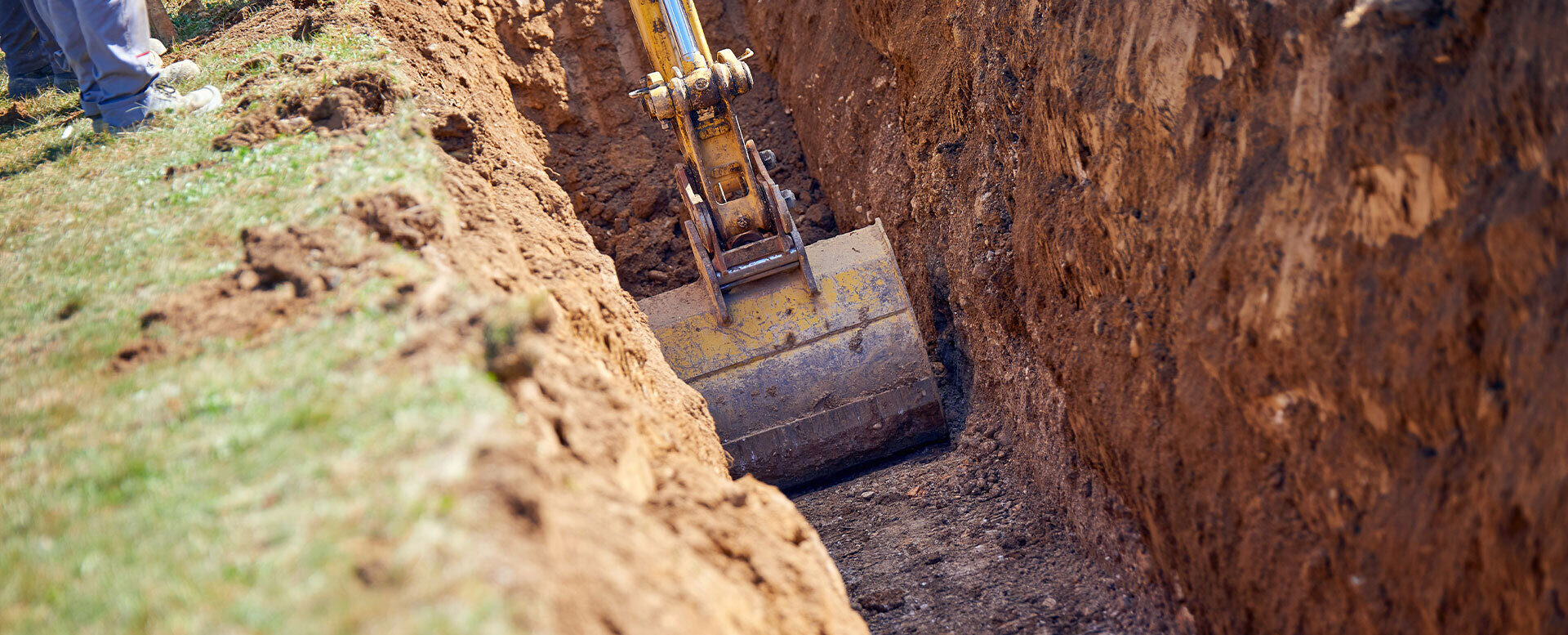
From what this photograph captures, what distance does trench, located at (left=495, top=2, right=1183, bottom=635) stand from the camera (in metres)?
A: 4.50

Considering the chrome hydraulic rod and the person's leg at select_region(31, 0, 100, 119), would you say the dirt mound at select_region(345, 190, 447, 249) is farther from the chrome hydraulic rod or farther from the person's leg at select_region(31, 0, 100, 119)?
the person's leg at select_region(31, 0, 100, 119)

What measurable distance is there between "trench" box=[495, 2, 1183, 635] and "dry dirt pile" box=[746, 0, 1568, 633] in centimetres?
25

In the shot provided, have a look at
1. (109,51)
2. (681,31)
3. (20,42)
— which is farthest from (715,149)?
(20,42)

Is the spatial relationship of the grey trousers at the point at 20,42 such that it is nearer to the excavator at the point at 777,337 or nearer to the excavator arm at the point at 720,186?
the excavator arm at the point at 720,186

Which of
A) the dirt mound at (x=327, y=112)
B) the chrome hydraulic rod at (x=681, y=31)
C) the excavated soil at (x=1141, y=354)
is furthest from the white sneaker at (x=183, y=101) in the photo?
the chrome hydraulic rod at (x=681, y=31)

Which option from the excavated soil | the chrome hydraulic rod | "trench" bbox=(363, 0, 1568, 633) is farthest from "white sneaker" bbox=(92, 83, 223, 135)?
the chrome hydraulic rod

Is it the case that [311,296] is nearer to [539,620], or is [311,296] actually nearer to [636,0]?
[539,620]

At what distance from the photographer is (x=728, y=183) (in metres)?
6.32

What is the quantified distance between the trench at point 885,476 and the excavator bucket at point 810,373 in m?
0.26

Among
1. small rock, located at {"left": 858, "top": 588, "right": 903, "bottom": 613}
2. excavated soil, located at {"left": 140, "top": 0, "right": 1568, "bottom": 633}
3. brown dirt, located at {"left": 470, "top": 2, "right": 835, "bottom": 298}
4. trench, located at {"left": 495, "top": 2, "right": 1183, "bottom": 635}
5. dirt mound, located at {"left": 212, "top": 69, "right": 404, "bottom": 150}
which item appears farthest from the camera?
brown dirt, located at {"left": 470, "top": 2, "right": 835, "bottom": 298}

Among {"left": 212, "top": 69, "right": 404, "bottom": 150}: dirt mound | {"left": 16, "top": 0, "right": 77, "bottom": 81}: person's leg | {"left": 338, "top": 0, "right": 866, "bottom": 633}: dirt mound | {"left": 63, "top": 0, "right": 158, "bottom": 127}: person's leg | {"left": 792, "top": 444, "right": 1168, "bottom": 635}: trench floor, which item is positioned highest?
{"left": 16, "top": 0, "right": 77, "bottom": 81}: person's leg

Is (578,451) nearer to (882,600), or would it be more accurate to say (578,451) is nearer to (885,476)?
(882,600)

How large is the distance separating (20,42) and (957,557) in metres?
8.63

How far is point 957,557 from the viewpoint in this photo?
505 cm
